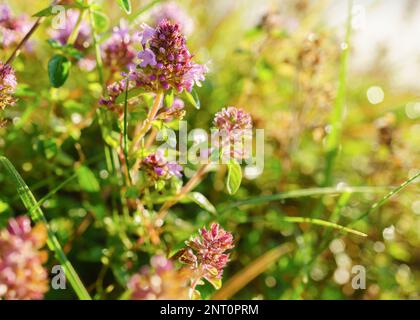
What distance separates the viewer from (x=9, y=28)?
1.74 meters

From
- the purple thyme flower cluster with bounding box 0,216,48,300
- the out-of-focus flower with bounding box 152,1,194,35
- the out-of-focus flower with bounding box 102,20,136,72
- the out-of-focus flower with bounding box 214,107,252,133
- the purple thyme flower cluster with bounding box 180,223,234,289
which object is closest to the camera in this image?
the purple thyme flower cluster with bounding box 0,216,48,300

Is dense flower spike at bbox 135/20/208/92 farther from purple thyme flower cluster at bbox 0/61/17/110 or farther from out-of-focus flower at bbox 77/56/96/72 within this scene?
out-of-focus flower at bbox 77/56/96/72

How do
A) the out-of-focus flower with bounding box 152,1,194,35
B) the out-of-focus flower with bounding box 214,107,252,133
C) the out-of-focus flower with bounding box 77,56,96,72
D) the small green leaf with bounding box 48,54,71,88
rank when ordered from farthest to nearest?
the out-of-focus flower with bounding box 152,1,194,35
the out-of-focus flower with bounding box 77,56,96,72
the small green leaf with bounding box 48,54,71,88
the out-of-focus flower with bounding box 214,107,252,133

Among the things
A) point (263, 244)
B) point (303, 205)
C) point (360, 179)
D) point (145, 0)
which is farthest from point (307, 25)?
point (263, 244)

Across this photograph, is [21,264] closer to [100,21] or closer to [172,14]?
[100,21]

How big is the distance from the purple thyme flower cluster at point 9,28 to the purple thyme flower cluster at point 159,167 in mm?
722

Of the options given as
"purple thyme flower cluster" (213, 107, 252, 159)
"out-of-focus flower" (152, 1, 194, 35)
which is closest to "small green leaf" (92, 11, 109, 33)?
"purple thyme flower cluster" (213, 107, 252, 159)

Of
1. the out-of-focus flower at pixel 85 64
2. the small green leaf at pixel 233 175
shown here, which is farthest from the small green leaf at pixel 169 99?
the out-of-focus flower at pixel 85 64

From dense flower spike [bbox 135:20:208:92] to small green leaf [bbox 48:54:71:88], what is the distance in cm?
36

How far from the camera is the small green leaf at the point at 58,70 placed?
1545mm

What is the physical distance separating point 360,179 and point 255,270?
3.54 feet

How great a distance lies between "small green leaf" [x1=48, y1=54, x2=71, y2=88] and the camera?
1545mm

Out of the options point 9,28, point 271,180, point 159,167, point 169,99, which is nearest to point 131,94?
point 169,99

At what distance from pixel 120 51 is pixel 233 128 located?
22.1 inches
